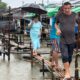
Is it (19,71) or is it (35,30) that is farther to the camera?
(35,30)

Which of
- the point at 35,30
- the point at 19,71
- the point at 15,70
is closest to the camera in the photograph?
the point at 19,71

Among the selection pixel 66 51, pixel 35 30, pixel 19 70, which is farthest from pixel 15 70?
pixel 66 51

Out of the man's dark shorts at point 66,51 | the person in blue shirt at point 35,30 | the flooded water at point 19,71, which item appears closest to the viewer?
the man's dark shorts at point 66,51

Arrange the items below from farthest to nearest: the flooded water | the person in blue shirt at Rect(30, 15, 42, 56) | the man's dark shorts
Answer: the person in blue shirt at Rect(30, 15, 42, 56) → the flooded water → the man's dark shorts

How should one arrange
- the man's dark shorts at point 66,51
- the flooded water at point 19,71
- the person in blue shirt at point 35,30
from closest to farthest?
the man's dark shorts at point 66,51 → the flooded water at point 19,71 → the person in blue shirt at point 35,30

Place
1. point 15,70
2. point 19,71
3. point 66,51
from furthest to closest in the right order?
point 15,70
point 19,71
point 66,51

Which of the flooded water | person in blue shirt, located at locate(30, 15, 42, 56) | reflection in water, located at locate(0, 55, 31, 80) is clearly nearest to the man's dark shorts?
the flooded water

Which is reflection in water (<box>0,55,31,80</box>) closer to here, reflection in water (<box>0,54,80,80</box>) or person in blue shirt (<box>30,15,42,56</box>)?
reflection in water (<box>0,54,80,80</box>)

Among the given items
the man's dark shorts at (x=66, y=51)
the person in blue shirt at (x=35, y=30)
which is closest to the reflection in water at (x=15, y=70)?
the person in blue shirt at (x=35, y=30)

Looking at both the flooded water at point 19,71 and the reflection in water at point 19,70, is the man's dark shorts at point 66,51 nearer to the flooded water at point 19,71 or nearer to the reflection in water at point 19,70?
the flooded water at point 19,71

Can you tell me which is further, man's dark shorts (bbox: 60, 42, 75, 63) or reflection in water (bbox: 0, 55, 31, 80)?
reflection in water (bbox: 0, 55, 31, 80)

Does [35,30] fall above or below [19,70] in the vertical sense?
above

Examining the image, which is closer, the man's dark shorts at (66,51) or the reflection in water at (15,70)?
the man's dark shorts at (66,51)

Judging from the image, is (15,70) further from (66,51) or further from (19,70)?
(66,51)
